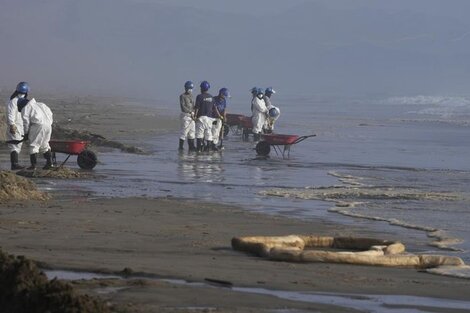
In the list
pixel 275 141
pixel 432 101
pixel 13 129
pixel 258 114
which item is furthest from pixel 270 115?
pixel 432 101

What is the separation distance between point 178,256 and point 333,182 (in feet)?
33.2

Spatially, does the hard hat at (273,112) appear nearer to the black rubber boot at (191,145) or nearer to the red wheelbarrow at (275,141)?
the black rubber boot at (191,145)

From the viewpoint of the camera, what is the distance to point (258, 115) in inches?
1259

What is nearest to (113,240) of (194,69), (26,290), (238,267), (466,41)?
(238,267)

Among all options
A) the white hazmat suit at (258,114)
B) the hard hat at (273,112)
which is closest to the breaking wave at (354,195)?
the hard hat at (273,112)

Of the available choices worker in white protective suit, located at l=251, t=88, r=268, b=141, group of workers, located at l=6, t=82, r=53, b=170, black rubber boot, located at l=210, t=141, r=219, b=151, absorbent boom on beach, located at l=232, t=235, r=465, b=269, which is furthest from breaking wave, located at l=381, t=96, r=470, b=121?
absorbent boom on beach, located at l=232, t=235, r=465, b=269

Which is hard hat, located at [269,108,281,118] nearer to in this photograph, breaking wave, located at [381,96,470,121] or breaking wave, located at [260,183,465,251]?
breaking wave, located at [260,183,465,251]

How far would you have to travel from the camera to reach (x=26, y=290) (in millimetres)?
6617

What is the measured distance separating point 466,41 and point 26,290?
140 meters

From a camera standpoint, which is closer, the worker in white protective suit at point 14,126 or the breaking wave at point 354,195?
the breaking wave at point 354,195

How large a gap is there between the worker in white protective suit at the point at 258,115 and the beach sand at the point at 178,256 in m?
17.3

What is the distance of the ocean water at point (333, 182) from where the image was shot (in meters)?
13.8

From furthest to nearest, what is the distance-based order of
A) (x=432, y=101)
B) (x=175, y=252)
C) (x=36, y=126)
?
(x=432, y=101), (x=36, y=126), (x=175, y=252)

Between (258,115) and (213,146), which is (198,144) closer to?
(213,146)
